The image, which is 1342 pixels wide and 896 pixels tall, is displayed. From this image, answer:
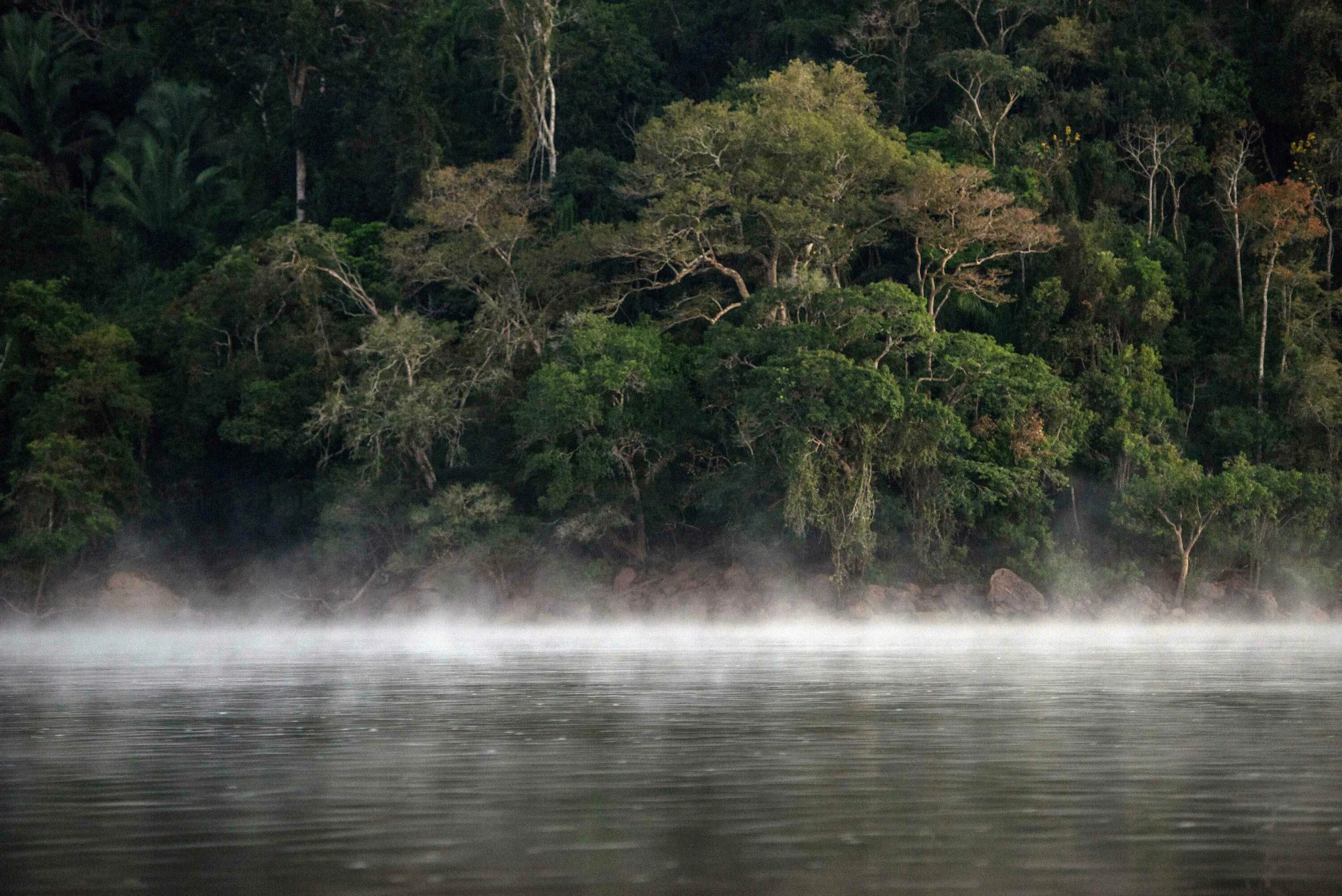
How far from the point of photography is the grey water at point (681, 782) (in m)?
6.66

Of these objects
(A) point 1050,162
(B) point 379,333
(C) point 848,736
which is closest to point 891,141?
(A) point 1050,162

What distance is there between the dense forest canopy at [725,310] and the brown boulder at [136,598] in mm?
1311

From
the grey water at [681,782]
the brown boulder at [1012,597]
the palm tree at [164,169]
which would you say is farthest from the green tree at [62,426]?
the grey water at [681,782]

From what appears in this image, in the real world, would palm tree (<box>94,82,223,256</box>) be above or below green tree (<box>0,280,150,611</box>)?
above

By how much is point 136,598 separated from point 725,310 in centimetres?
1573

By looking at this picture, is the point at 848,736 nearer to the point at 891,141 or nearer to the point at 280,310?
the point at 891,141

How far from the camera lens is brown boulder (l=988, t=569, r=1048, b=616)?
3853 cm

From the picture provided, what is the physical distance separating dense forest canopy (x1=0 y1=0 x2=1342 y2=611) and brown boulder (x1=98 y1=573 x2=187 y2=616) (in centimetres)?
131

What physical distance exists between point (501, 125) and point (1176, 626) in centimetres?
2450

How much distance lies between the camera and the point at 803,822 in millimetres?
7852

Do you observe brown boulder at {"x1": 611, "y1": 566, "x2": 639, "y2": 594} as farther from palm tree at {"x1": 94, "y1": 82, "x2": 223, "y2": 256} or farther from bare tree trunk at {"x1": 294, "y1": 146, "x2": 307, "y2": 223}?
palm tree at {"x1": 94, "y1": 82, "x2": 223, "y2": 256}

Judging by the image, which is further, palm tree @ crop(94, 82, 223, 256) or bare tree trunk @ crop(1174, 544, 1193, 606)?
palm tree @ crop(94, 82, 223, 256)

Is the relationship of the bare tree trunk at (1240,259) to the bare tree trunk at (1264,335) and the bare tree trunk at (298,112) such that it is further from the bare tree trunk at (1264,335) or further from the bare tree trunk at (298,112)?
the bare tree trunk at (298,112)

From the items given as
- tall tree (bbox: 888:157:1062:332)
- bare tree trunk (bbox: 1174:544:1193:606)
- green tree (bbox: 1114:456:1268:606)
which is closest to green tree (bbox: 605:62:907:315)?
tall tree (bbox: 888:157:1062:332)
